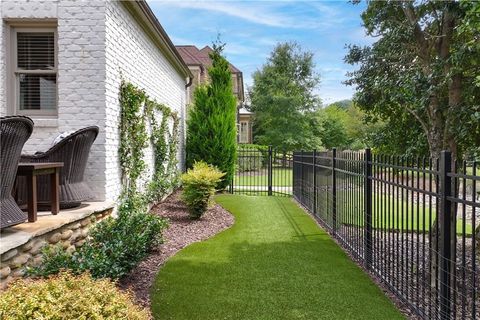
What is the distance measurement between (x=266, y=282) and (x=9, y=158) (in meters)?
2.95

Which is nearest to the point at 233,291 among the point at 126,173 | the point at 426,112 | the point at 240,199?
the point at 126,173

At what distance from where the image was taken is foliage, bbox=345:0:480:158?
17.2 feet

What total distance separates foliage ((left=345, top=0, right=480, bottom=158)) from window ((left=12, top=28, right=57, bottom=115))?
493 cm

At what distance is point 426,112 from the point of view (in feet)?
20.0

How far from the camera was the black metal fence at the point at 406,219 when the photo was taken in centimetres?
304

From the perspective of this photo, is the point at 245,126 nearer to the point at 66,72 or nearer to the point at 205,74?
the point at 205,74

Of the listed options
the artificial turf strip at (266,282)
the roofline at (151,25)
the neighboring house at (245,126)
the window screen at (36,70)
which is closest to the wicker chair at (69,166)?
the window screen at (36,70)

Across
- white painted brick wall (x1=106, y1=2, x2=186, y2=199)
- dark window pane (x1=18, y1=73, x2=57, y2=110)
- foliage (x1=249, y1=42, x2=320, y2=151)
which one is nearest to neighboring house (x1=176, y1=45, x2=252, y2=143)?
foliage (x1=249, y1=42, x2=320, y2=151)

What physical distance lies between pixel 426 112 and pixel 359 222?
81.0 inches

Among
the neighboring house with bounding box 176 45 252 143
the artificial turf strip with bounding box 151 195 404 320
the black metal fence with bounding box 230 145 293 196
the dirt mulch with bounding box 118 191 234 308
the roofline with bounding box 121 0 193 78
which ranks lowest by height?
the artificial turf strip with bounding box 151 195 404 320

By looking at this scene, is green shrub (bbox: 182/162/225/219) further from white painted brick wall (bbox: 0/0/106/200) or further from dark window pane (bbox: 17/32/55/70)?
dark window pane (bbox: 17/32/55/70)

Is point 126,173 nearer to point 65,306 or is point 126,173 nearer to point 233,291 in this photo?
point 233,291

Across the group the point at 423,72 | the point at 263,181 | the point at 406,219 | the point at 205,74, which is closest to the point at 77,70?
the point at 406,219

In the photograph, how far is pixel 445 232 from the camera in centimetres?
308
